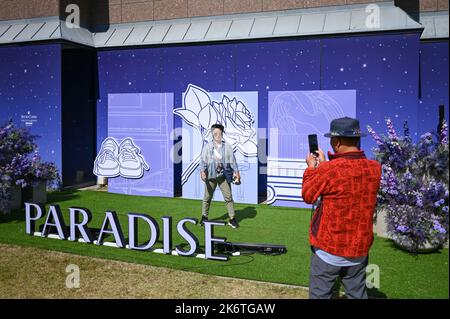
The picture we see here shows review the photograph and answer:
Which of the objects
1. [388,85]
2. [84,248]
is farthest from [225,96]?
[84,248]

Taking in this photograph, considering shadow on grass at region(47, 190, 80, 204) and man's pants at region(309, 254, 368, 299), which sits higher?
man's pants at region(309, 254, 368, 299)

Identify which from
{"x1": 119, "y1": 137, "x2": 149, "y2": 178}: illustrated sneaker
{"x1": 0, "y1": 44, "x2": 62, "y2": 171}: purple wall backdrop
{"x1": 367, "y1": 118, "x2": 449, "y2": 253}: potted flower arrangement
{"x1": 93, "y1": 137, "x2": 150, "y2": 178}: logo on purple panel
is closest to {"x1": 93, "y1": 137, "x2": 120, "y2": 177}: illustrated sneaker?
{"x1": 93, "y1": 137, "x2": 150, "y2": 178}: logo on purple panel

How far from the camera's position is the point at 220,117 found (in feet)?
35.2

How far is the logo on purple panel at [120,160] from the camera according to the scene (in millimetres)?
11594

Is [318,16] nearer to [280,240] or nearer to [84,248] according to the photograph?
[280,240]

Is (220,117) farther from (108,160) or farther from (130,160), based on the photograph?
(108,160)

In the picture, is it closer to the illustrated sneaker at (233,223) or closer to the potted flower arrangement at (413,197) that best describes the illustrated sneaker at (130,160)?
the illustrated sneaker at (233,223)

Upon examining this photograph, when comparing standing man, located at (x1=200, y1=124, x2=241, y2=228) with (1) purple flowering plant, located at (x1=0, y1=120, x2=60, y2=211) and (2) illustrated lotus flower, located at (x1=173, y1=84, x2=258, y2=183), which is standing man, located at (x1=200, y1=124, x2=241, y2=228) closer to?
(2) illustrated lotus flower, located at (x1=173, y1=84, x2=258, y2=183)

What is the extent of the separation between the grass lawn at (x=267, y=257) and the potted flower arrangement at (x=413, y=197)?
0.88 feet

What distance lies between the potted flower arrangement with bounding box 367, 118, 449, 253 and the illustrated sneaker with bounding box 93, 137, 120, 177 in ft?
23.6

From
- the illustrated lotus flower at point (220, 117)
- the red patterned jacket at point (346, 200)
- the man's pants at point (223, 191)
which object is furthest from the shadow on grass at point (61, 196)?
the red patterned jacket at point (346, 200)

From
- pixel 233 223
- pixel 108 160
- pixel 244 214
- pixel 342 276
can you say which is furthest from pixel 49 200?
pixel 342 276

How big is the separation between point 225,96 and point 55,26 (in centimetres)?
484

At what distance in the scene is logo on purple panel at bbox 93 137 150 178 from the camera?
11.6m
